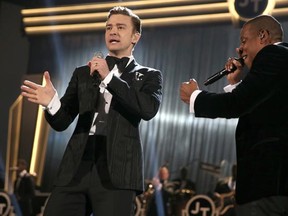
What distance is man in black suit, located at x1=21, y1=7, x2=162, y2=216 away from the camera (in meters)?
2.16

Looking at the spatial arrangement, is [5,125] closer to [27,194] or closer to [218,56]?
[27,194]

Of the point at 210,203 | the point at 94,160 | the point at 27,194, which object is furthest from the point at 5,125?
the point at 94,160

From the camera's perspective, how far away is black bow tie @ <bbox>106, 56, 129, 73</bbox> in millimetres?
2359

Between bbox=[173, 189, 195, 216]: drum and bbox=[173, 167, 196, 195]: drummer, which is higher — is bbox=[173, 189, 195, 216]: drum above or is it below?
below

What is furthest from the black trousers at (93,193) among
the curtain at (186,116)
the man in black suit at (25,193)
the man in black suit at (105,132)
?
the curtain at (186,116)

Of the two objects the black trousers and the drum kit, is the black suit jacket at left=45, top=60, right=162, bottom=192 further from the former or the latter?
the drum kit

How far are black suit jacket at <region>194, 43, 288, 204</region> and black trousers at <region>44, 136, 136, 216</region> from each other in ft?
1.51

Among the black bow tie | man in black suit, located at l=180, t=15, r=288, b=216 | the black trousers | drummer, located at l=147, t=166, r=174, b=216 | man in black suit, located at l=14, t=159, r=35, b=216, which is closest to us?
man in black suit, located at l=180, t=15, r=288, b=216

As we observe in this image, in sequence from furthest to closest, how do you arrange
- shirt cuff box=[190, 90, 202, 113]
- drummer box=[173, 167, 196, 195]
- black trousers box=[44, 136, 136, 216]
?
drummer box=[173, 167, 196, 195] < black trousers box=[44, 136, 136, 216] < shirt cuff box=[190, 90, 202, 113]

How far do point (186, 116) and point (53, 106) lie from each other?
26.1ft

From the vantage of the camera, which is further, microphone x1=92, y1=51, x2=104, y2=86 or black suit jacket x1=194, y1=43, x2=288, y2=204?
microphone x1=92, y1=51, x2=104, y2=86

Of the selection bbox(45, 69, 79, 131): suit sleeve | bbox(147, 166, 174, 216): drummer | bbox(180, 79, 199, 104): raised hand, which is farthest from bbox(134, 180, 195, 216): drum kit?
bbox(180, 79, 199, 104): raised hand

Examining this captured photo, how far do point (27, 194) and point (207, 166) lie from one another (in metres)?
3.06

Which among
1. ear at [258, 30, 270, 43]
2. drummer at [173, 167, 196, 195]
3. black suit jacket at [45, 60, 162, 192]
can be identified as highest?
ear at [258, 30, 270, 43]
